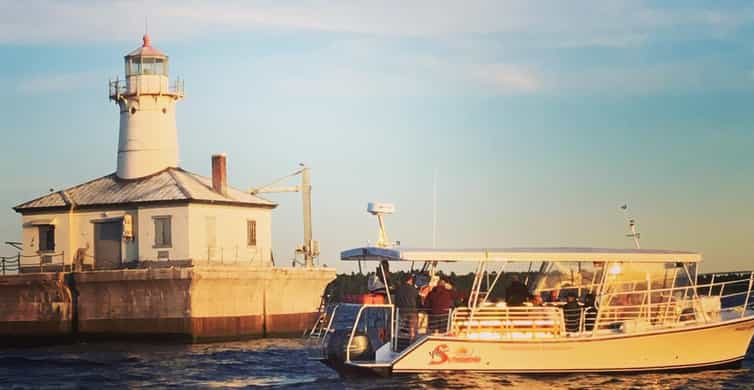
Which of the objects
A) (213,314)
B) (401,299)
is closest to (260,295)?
(213,314)

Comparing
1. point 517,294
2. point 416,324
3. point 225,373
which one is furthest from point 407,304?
point 225,373

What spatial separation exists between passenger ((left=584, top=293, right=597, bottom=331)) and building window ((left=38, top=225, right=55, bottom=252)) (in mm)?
27419

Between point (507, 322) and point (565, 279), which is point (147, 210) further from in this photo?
point (507, 322)

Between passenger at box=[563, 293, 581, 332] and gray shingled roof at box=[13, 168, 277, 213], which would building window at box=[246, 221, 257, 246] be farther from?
passenger at box=[563, 293, 581, 332]

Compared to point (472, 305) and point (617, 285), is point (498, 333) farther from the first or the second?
point (617, 285)

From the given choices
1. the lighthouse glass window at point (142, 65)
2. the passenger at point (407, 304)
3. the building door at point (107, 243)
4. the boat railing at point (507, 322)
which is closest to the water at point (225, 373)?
the boat railing at point (507, 322)

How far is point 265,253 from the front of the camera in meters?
50.8

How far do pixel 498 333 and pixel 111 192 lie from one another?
1041 inches

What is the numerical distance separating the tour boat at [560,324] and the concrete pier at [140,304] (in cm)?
Answer: 1545

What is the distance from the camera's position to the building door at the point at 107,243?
→ 4838 centimetres

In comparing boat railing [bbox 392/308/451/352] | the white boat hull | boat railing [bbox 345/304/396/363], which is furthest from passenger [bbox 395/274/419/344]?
the white boat hull

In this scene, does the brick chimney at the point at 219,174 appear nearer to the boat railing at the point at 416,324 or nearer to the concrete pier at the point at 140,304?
the concrete pier at the point at 140,304

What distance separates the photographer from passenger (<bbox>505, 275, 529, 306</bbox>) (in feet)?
90.6

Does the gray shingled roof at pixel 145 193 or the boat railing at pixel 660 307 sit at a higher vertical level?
the gray shingled roof at pixel 145 193
